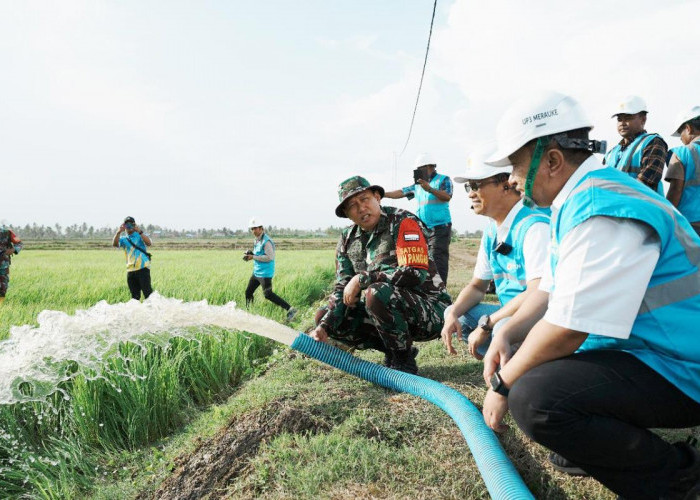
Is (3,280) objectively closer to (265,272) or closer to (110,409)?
(265,272)

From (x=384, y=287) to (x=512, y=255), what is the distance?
873 mm

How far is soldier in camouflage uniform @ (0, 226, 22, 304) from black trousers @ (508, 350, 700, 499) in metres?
8.45

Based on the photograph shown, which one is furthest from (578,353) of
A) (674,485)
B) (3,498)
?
(3,498)

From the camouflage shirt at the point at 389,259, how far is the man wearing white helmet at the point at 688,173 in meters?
2.17

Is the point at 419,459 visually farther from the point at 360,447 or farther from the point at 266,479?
the point at 266,479

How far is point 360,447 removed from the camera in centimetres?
220

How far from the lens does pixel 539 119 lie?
1648 mm

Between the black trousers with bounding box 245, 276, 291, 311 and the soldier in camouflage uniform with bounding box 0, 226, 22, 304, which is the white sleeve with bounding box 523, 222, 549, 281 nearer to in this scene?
the black trousers with bounding box 245, 276, 291, 311

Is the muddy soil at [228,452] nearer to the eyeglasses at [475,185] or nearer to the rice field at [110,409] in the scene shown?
the rice field at [110,409]

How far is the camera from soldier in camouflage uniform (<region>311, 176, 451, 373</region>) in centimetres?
319

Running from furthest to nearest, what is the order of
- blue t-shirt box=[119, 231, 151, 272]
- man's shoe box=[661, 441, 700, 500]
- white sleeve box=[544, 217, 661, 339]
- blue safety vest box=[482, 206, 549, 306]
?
blue t-shirt box=[119, 231, 151, 272] → blue safety vest box=[482, 206, 549, 306] → man's shoe box=[661, 441, 700, 500] → white sleeve box=[544, 217, 661, 339]

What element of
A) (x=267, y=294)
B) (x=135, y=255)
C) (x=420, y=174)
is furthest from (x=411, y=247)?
(x=135, y=255)

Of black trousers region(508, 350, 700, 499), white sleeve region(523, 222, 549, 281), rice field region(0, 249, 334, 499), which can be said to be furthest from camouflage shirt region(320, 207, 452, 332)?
black trousers region(508, 350, 700, 499)

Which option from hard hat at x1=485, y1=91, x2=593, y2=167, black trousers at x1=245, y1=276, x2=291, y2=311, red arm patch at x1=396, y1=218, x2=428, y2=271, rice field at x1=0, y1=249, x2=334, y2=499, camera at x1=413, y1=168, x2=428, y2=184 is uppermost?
camera at x1=413, y1=168, x2=428, y2=184
